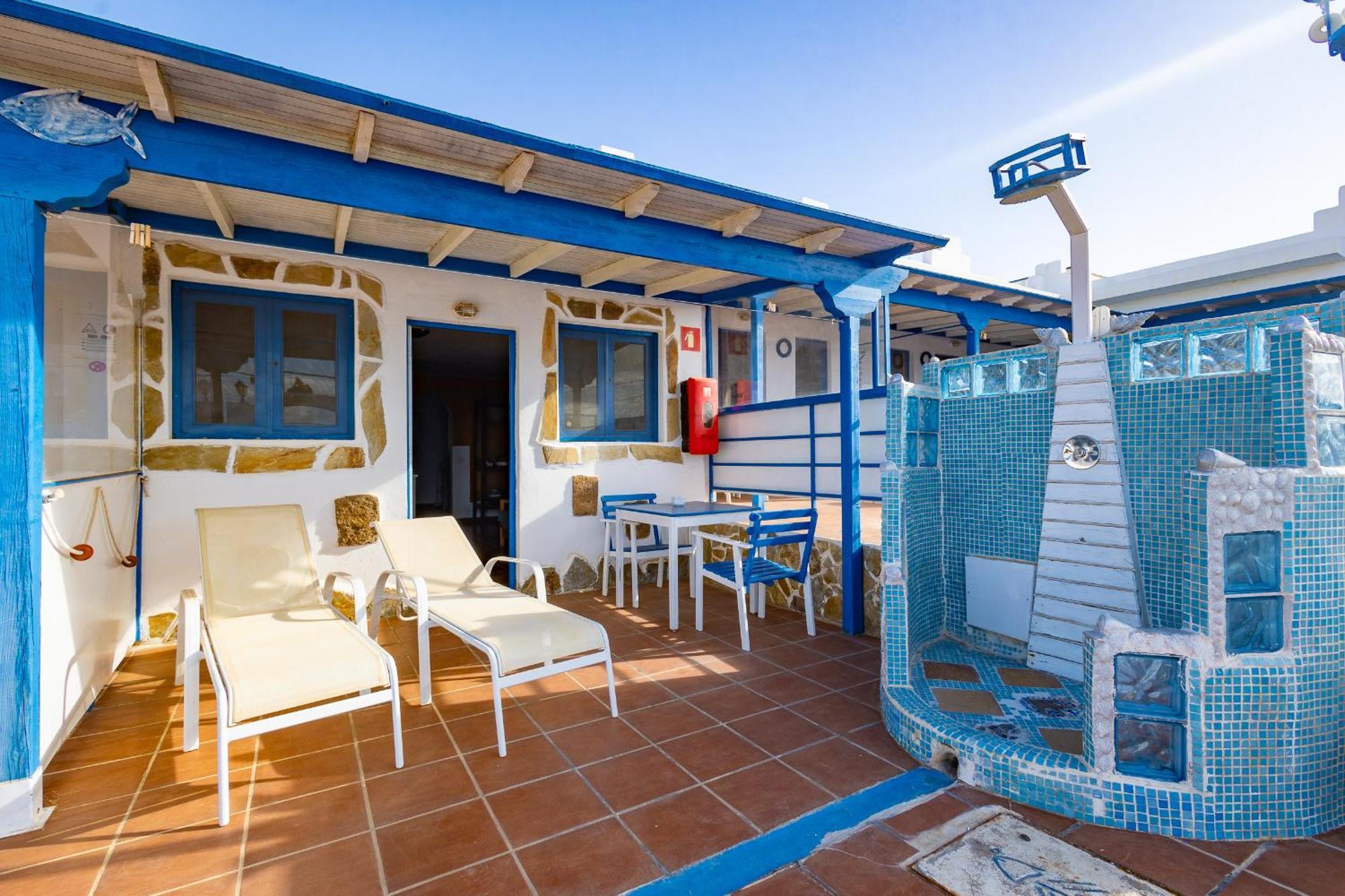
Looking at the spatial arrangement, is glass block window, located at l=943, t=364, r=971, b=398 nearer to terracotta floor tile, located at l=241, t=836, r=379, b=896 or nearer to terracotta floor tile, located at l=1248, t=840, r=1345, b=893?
terracotta floor tile, located at l=1248, t=840, r=1345, b=893

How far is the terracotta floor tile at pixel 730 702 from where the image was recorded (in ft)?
10.9

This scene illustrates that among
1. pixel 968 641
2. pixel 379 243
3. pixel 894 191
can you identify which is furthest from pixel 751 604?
pixel 894 191

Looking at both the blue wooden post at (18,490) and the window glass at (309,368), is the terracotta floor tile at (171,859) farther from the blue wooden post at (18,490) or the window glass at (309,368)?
the window glass at (309,368)

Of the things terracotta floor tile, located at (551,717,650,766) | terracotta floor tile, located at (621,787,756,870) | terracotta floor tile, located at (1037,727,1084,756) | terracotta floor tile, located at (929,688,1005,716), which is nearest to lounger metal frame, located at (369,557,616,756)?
terracotta floor tile, located at (551,717,650,766)

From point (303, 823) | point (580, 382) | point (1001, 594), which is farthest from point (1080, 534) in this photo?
point (580, 382)

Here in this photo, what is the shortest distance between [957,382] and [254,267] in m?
5.27

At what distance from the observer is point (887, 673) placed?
126 inches

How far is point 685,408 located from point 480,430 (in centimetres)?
504

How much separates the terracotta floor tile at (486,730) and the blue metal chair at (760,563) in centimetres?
169

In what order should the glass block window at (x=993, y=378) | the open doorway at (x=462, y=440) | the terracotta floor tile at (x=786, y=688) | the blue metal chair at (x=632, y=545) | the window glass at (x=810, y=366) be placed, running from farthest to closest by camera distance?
1. the open doorway at (x=462, y=440)
2. the window glass at (x=810, y=366)
3. the blue metal chair at (x=632, y=545)
4. the glass block window at (x=993, y=378)
5. the terracotta floor tile at (x=786, y=688)

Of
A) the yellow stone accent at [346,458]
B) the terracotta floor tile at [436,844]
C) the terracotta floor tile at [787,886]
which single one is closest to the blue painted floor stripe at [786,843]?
the terracotta floor tile at [787,886]

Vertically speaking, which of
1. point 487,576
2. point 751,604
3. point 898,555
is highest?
point 898,555

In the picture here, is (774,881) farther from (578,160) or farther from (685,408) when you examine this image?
(685,408)

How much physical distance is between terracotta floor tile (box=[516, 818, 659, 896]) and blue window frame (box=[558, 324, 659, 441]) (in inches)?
169
